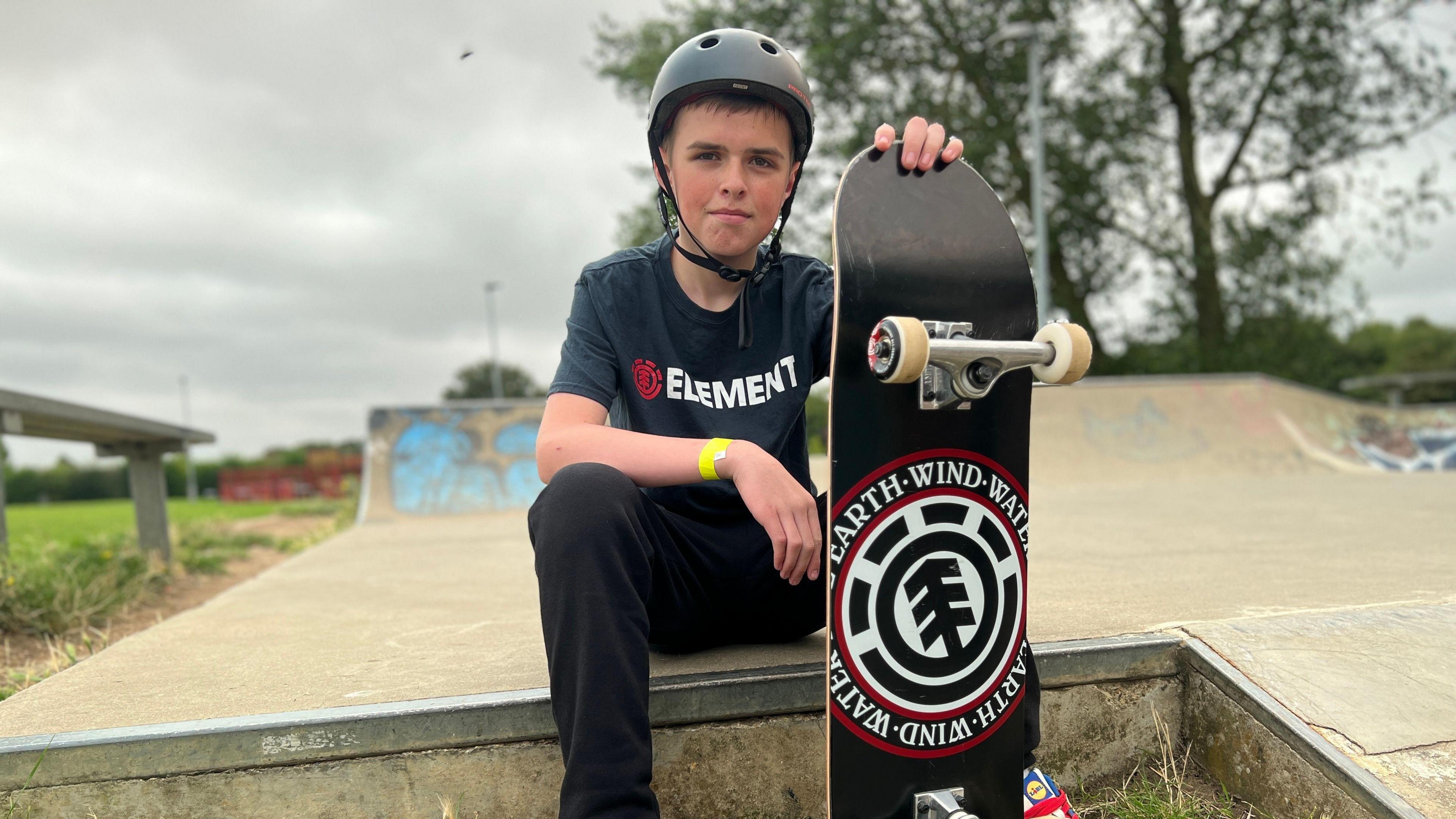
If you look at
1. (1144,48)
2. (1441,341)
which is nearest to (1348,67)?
(1144,48)

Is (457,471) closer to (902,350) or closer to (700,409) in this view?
(700,409)

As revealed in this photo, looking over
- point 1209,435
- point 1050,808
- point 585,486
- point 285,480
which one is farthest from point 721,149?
point 285,480

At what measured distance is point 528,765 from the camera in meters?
1.72

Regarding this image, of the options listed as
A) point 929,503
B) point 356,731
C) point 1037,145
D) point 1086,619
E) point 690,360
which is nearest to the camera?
point 929,503

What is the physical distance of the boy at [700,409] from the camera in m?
1.47

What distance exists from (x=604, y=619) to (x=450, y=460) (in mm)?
7413

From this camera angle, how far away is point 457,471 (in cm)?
825

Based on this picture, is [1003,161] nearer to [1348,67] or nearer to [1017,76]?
Answer: [1017,76]

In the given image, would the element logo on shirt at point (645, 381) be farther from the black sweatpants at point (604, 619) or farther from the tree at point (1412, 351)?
the tree at point (1412, 351)

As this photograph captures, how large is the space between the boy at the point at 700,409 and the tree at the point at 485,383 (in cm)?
5803

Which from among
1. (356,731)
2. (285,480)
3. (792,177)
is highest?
(792,177)

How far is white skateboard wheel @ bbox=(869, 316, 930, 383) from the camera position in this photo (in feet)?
4.31

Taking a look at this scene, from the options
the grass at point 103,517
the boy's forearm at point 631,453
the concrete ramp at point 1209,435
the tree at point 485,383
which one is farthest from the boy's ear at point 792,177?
the tree at point 485,383

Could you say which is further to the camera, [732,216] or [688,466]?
[732,216]
